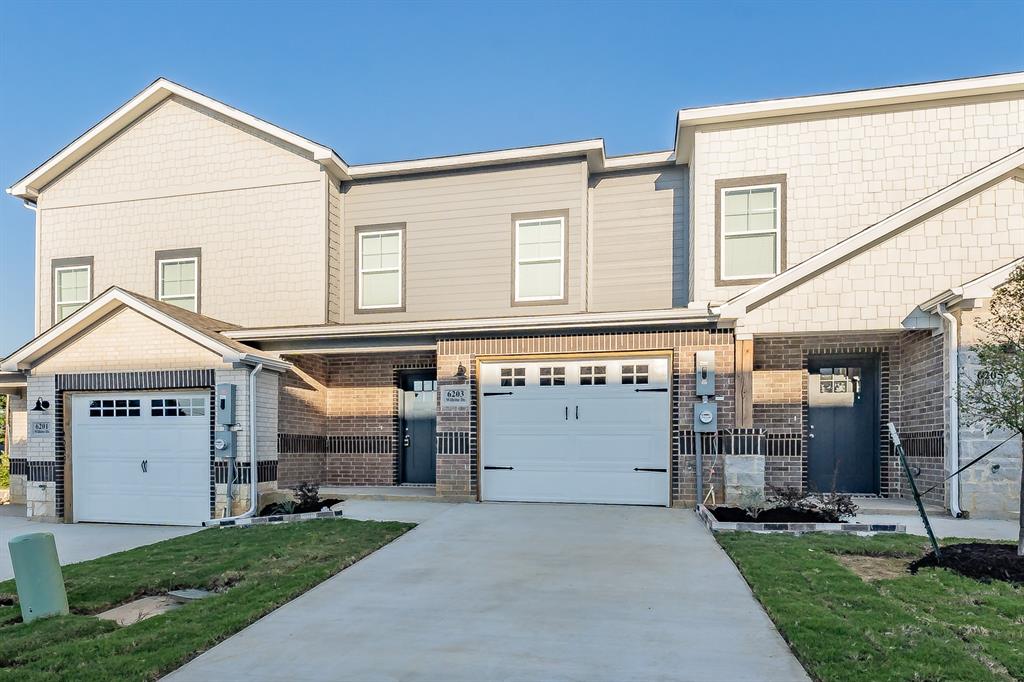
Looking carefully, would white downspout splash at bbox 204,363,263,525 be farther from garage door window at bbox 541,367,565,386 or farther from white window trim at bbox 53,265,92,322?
white window trim at bbox 53,265,92,322

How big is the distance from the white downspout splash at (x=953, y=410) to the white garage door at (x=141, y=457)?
11.6 metres

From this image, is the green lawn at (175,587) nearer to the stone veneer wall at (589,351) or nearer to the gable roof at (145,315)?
the stone veneer wall at (589,351)

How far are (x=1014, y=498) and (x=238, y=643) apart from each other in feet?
32.8

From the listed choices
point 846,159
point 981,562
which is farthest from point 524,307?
point 981,562

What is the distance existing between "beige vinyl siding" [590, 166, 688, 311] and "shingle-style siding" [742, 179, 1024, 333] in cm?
295

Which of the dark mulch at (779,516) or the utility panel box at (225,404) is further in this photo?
the utility panel box at (225,404)

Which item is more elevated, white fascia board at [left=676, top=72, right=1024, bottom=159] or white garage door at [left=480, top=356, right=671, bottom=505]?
white fascia board at [left=676, top=72, right=1024, bottom=159]

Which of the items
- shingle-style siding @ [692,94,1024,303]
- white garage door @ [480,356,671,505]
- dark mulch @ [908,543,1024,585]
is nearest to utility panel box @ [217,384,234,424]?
white garage door @ [480,356,671,505]

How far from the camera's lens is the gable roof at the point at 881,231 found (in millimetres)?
10211

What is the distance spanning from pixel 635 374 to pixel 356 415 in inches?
245

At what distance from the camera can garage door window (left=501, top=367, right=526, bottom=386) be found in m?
12.0

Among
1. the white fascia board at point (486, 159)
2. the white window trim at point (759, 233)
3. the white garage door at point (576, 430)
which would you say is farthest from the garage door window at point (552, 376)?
the white fascia board at point (486, 159)

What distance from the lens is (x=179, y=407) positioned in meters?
12.2

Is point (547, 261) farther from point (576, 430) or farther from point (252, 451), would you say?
point (252, 451)
